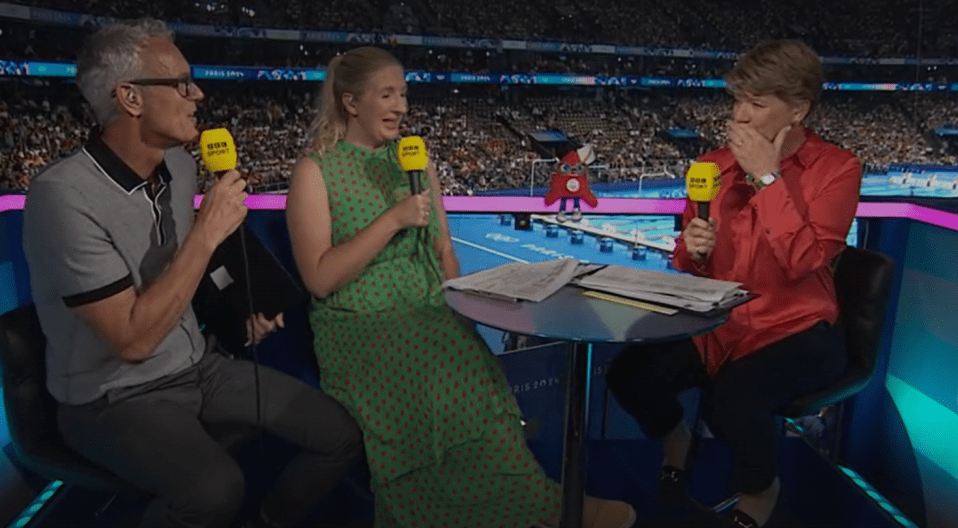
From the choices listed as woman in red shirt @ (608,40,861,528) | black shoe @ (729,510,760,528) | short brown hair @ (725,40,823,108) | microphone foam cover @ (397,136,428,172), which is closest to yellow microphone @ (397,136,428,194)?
microphone foam cover @ (397,136,428,172)

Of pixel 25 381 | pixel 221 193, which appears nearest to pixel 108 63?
pixel 221 193

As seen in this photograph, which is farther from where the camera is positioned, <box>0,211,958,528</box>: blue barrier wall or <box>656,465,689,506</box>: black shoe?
<box>0,211,958,528</box>: blue barrier wall

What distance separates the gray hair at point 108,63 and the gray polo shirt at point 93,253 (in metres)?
0.08

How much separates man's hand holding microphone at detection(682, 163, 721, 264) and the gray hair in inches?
40.8

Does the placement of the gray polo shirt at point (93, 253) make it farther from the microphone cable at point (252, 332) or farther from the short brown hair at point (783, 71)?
the short brown hair at point (783, 71)

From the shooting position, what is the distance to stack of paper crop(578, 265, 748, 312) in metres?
1.26

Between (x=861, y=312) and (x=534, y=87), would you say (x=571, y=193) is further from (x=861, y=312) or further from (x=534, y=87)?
(x=534, y=87)

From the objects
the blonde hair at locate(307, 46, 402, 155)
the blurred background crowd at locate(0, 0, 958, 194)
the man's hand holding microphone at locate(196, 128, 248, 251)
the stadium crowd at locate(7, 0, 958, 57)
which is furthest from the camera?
the stadium crowd at locate(7, 0, 958, 57)

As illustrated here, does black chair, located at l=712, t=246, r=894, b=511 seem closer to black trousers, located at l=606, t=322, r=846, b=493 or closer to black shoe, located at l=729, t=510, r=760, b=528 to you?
black trousers, located at l=606, t=322, r=846, b=493

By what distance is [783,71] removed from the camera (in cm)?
148

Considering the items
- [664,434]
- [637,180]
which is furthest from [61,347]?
[637,180]

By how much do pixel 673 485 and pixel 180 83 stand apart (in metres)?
1.35

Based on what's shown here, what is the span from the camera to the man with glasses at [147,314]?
3.90 ft

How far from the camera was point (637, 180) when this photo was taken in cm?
1667
